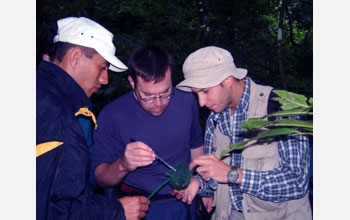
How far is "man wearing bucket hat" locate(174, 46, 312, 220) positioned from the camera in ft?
7.59

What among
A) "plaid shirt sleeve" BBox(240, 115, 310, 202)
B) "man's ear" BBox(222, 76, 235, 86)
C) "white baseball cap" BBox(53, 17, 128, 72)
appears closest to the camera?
"plaid shirt sleeve" BBox(240, 115, 310, 202)

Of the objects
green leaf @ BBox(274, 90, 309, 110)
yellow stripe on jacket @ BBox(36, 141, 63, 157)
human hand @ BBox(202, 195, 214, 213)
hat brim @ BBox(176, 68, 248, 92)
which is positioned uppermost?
hat brim @ BBox(176, 68, 248, 92)

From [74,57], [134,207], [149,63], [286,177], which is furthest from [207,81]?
[134,207]

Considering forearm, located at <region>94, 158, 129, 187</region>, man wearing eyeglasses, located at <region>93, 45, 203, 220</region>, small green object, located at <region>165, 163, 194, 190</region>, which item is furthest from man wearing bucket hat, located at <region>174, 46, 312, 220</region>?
forearm, located at <region>94, 158, 129, 187</region>

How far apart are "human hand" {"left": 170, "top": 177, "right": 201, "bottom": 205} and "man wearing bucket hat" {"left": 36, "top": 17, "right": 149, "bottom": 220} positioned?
1.21ft

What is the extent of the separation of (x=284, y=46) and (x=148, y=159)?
38.9ft

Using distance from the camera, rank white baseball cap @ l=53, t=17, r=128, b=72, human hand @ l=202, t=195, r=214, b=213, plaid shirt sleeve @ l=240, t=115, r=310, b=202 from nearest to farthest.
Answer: plaid shirt sleeve @ l=240, t=115, r=310, b=202, white baseball cap @ l=53, t=17, r=128, b=72, human hand @ l=202, t=195, r=214, b=213

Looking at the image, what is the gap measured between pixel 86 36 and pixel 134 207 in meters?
1.41

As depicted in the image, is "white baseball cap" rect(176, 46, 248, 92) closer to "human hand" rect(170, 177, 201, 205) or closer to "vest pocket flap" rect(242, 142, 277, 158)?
"vest pocket flap" rect(242, 142, 277, 158)

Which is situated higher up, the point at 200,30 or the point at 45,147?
the point at 200,30

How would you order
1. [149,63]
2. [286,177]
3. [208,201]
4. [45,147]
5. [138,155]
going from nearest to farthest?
[45,147], [286,177], [138,155], [149,63], [208,201]

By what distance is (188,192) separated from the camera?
9.16 ft

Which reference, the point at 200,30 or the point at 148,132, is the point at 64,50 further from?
the point at 200,30

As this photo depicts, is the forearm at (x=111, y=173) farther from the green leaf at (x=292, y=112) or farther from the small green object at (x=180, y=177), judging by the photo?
the green leaf at (x=292, y=112)
